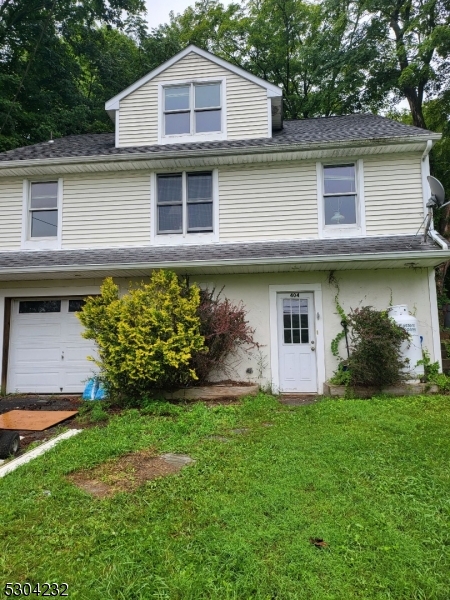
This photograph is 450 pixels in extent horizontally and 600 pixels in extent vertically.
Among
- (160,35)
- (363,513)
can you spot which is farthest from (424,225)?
(160,35)

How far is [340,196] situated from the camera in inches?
305

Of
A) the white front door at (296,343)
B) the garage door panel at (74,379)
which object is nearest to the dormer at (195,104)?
the white front door at (296,343)

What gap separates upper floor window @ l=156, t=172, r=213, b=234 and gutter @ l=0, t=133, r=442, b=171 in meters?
0.54

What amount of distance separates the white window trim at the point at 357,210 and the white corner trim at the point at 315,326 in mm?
1266

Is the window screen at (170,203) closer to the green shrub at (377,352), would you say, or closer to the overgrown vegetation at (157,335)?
the overgrown vegetation at (157,335)

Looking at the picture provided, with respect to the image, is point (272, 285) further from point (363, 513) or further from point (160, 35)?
point (160, 35)

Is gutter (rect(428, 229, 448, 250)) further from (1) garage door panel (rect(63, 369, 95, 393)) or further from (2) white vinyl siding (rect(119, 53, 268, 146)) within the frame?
(1) garage door panel (rect(63, 369, 95, 393))

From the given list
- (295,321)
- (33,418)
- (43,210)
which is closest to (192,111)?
(43,210)

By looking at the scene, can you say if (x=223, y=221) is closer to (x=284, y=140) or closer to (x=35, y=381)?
(x=284, y=140)

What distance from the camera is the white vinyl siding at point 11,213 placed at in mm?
8344

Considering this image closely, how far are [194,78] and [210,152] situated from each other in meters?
2.68

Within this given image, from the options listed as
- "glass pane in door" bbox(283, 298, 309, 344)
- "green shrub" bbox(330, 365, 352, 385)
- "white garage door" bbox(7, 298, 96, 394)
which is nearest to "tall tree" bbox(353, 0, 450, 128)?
"glass pane in door" bbox(283, 298, 309, 344)

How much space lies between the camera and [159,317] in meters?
6.14

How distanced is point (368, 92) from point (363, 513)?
17879 mm
